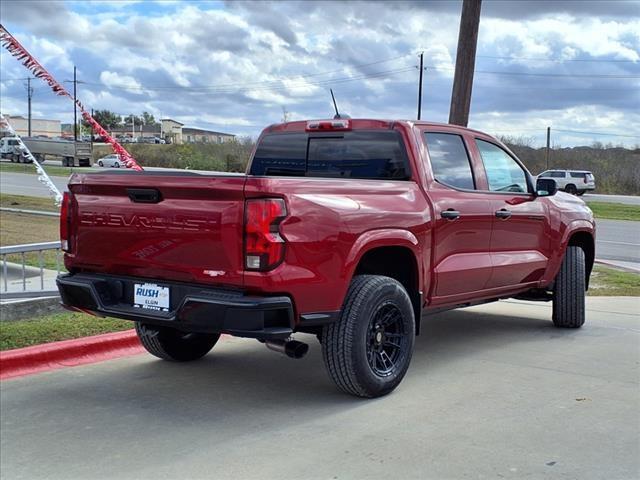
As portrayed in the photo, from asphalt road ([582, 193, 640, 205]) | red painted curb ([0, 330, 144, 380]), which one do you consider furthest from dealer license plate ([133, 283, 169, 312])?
asphalt road ([582, 193, 640, 205])

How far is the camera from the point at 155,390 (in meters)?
5.45

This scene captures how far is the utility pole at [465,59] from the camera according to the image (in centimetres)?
1262

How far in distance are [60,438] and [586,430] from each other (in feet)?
10.6

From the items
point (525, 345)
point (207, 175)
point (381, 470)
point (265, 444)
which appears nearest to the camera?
point (381, 470)

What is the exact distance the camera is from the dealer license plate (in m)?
4.74

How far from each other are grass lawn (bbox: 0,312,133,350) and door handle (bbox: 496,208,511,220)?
3.50 meters

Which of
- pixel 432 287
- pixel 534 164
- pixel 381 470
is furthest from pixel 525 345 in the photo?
pixel 534 164

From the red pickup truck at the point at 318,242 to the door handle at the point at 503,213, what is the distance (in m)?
0.02

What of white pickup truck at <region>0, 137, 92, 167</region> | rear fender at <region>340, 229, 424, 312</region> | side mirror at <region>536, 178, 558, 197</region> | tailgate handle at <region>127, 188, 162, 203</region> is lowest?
rear fender at <region>340, 229, 424, 312</region>

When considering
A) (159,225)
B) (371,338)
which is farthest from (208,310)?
(371,338)

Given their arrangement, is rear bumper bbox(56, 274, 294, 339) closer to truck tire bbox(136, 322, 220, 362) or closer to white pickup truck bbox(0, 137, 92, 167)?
truck tire bbox(136, 322, 220, 362)

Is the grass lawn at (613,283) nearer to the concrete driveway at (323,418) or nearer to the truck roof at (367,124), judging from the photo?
the concrete driveway at (323,418)

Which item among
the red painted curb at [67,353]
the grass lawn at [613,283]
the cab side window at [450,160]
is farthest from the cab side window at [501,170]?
the grass lawn at [613,283]

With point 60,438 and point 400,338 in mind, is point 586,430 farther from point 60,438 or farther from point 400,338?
point 60,438
